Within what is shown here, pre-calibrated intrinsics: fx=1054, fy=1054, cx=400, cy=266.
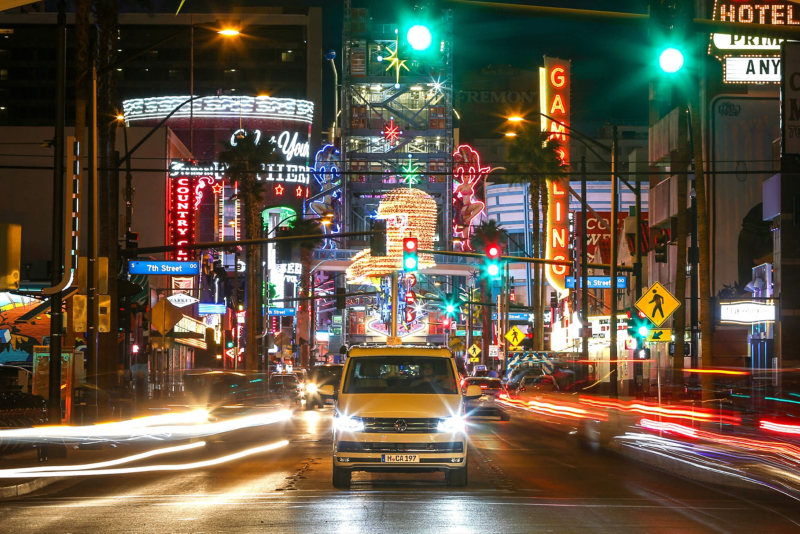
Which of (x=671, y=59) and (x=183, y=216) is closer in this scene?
(x=671, y=59)

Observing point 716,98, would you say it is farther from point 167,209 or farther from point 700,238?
point 167,209

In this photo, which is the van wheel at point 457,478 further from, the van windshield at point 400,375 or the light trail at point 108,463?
the light trail at point 108,463

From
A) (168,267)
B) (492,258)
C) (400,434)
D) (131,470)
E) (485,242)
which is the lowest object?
(131,470)

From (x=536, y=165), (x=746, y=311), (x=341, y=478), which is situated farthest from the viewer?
(x=536, y=165)

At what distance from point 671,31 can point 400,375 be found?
6566mm

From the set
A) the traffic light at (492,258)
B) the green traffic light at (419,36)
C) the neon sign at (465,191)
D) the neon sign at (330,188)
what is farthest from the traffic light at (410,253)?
the neon sign at (330,188)

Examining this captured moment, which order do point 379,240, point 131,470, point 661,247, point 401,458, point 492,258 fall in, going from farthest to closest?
point 492,258 < point 661,247 < point 379,240 < point 131,470 < point 401,458

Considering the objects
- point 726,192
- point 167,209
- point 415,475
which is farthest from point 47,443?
point 167,209

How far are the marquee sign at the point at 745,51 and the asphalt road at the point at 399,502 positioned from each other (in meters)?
35.9

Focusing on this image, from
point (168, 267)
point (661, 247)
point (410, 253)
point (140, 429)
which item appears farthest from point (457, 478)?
point (410, 253)

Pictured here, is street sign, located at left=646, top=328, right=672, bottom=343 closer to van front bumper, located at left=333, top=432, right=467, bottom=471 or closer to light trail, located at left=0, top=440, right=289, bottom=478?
light trail, located at left=0, top=440, right=289, bottom=478

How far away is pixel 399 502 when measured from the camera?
13.9 m

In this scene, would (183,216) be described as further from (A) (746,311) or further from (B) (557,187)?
(A) (746,311)

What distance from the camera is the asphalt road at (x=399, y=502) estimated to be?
38.6 feet
